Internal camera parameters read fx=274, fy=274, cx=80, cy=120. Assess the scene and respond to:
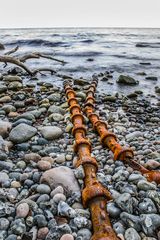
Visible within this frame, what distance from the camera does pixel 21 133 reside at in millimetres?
4402

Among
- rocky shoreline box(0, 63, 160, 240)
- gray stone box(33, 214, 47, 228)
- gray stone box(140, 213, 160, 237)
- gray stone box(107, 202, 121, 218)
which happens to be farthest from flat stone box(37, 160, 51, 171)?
gray stone box(140, 213, 160, 237)

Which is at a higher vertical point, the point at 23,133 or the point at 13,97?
the point at 13,97

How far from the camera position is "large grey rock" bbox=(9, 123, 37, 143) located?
4.29m

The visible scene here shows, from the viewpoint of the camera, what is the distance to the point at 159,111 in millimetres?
6730

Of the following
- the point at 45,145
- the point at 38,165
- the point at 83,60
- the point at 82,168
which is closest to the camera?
the point at 82,168

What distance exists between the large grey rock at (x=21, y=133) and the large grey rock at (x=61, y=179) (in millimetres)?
1253

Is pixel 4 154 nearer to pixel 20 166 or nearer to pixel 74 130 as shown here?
pixel 20 166

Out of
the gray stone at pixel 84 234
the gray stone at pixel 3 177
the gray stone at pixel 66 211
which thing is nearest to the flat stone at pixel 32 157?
the gray stone at pixel 3 177

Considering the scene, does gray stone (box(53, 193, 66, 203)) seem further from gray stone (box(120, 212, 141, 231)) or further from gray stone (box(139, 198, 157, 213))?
gray stone (box(139, 198, 157, 213))

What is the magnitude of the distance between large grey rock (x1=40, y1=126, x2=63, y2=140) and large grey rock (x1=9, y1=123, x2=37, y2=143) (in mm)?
152

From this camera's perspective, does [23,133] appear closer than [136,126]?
Yes

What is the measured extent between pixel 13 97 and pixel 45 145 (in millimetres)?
2942

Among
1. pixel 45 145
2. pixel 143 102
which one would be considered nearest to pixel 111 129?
pixel 45 145

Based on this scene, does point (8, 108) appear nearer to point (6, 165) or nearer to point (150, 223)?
point (6, 165)
